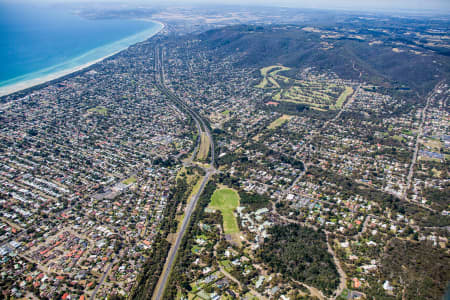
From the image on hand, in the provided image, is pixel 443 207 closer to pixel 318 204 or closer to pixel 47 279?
pixel 318 204

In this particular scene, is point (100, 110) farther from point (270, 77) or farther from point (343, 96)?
point (343, 96)

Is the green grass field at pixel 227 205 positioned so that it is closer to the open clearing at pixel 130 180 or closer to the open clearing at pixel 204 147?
the open clearing at pixel 204 147

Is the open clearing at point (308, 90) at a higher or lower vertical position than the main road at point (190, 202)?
higher

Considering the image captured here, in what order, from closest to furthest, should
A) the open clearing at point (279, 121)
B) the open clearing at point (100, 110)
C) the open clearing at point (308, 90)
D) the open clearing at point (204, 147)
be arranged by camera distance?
the open clearing at point (204, 147), the open clearing at point (279, 121), the open clearing at point (100, 110), the open clearing at point (308, 90)

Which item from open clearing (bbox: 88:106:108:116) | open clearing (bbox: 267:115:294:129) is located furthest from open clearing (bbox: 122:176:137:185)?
open clearing (bbox: 267:115:294:129)

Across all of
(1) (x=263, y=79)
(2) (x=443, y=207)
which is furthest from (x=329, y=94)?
(2) (x=443, y=207)

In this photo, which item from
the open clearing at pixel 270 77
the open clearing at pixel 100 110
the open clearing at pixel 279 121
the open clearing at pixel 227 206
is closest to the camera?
the open clearing at pixel 227 206

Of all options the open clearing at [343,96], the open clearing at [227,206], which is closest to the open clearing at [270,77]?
the open clearing at [343,96]

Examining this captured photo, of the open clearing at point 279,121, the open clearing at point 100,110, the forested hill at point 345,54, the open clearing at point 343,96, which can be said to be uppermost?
the forested hill at point 345,54

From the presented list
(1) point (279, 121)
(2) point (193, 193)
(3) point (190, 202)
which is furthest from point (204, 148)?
(1) point (279, 121)
